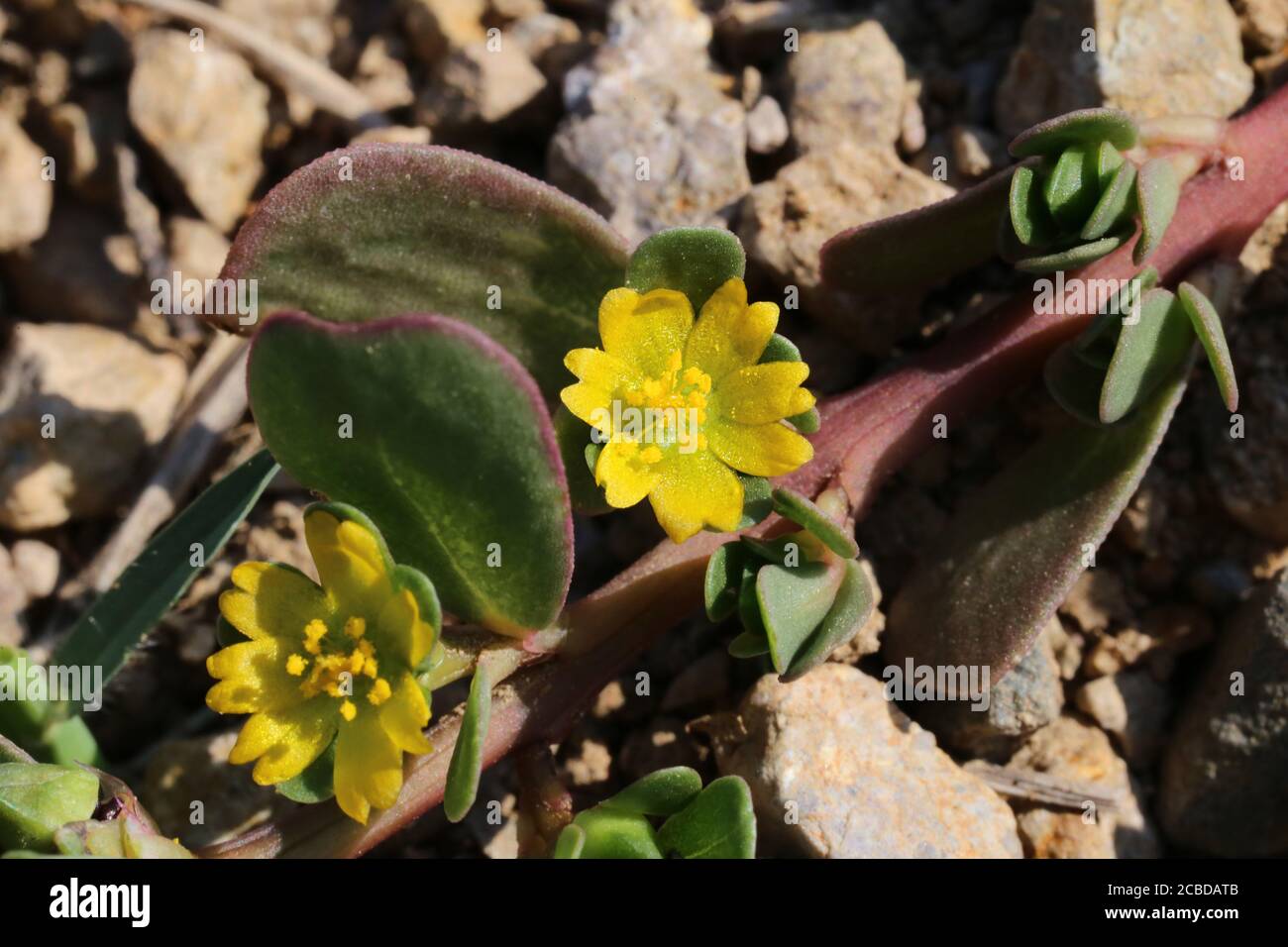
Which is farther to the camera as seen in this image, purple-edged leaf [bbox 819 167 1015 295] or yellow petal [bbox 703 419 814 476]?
purple-edged leaf [bbox 819 167 1015 295]

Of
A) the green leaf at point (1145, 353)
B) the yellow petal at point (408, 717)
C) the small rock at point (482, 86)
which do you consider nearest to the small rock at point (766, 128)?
the small rock at point (482, 86)

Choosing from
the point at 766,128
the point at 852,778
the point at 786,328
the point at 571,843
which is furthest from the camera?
the point at 766,128

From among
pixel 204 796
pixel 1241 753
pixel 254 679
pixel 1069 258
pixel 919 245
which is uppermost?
Answer: pixel 1069 258

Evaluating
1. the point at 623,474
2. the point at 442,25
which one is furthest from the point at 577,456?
the point at 442,25

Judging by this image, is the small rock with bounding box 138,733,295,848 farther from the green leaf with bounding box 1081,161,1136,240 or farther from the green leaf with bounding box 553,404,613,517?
the green leaf with bounding box 1081,161,1136,240

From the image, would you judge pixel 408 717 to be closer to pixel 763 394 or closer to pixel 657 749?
pixel 763 394

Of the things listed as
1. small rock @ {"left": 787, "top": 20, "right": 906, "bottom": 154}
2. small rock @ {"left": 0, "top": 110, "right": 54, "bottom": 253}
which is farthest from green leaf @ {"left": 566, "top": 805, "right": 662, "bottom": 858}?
small rock @ {"left": 0, "top": 110, "right": 54, "bottom": 253}
